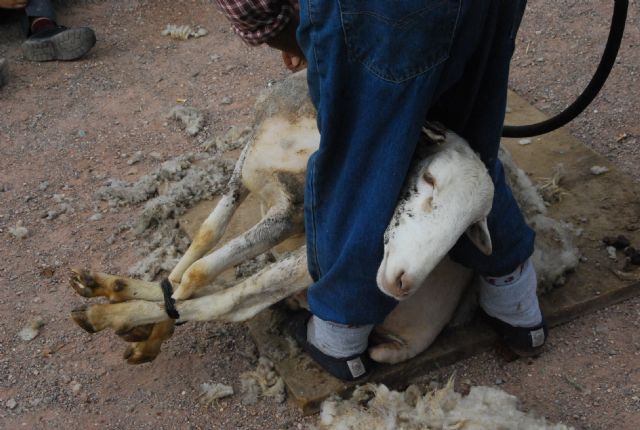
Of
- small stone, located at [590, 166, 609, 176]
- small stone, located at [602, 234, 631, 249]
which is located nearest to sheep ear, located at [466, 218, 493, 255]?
small stone, located at [602, 234, 631, 249]

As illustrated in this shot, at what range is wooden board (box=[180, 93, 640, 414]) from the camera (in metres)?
2.80

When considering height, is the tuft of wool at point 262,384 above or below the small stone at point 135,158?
above

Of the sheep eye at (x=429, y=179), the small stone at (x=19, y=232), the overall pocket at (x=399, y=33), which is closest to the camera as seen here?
the overall pocket at (x=399, y=33)

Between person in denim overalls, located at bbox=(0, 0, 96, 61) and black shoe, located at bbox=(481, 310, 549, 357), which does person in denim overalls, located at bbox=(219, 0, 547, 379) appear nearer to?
black shoe, located at bbox=(481, 310, 549, 357)

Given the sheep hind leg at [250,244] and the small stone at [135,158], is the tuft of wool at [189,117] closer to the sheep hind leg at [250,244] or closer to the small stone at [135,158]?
the small stone at [135,158]

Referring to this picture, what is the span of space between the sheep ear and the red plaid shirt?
872mm

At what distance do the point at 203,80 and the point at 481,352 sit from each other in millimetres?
2690

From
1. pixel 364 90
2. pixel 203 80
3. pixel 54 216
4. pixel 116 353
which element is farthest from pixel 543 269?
pixel 203 80

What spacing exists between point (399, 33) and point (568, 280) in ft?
4.76

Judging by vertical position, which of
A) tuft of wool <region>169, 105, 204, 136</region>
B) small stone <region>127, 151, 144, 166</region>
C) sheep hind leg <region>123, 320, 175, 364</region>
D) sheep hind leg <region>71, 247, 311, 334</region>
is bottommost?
small stone <region>127, 151, 144, 166</region>

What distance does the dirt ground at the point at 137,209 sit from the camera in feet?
9.14

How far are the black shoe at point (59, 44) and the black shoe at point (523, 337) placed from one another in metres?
3.43

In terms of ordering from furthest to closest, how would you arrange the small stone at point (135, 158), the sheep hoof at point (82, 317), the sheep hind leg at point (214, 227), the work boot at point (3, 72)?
the work boot at point (3, 72) → the small stone at point (135, 158) → the sheep hind leg at point (214, 227) → the sheep hoof at point (82, 317)

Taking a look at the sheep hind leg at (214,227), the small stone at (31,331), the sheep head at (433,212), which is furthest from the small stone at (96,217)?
the sheep head at (433,212)
